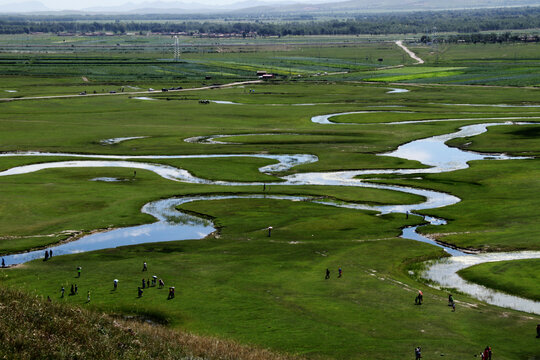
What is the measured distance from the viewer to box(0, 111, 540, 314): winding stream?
60500 mm

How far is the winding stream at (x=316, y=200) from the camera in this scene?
198ft

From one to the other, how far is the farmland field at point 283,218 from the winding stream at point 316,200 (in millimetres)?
673

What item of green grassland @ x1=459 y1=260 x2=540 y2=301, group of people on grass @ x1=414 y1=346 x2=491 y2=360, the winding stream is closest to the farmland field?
green grassland @ x1=459 y1=260 x2=540 y2=301

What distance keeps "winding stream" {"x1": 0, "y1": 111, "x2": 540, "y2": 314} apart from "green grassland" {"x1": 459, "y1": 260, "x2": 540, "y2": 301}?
3.03 feet

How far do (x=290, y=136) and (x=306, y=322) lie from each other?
79.7m

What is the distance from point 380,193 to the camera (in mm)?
86188

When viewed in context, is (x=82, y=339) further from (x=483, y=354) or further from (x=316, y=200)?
(x=316, y=200)

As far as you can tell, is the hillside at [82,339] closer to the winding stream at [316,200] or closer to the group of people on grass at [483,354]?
the group of people on grass at [483,354]

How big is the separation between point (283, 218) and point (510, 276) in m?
25.0

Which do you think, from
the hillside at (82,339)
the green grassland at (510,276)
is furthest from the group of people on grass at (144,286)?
the green grassland at (510,276)

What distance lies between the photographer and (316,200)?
83.4 metres

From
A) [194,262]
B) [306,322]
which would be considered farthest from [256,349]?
[194,262]

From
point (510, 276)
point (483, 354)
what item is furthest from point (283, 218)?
point (483, 354)

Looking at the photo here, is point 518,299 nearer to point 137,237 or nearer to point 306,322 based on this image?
point 306,322
